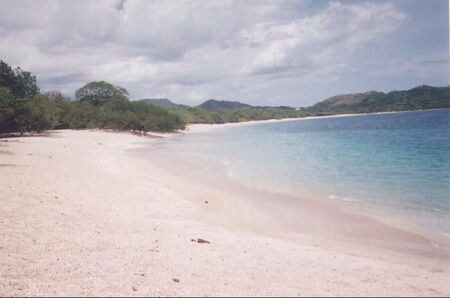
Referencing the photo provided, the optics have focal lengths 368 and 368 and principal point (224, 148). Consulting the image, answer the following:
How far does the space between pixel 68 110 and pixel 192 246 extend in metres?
63.1

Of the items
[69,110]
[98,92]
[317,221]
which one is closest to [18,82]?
[69,110]

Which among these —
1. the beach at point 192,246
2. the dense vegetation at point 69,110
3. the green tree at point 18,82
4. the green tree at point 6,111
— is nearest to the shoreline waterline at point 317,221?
the beach at point 192,246

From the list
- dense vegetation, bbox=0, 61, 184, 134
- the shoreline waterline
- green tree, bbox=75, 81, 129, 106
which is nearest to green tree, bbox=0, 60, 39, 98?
dense vegetation, bbox=0, 61, 184, 134

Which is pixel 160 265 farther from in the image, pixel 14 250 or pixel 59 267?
pixel 14 250

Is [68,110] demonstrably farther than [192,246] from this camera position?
Yes

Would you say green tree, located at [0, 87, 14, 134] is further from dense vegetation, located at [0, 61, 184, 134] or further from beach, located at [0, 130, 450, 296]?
beach, located at [0, 130, 450, 296]

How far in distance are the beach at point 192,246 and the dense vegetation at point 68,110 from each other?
3258 centimetres

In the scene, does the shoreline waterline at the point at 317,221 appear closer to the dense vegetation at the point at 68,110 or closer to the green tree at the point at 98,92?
the dense vegetation at the point at 68,110

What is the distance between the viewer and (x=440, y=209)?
13.8 meters

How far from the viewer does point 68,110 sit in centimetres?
6481

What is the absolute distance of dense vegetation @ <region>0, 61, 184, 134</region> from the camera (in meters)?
43.8

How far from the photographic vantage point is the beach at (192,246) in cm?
616

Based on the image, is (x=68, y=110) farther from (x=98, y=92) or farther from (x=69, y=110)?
(x=98, y=92)

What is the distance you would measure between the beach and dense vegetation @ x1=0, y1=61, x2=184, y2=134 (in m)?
32.6
